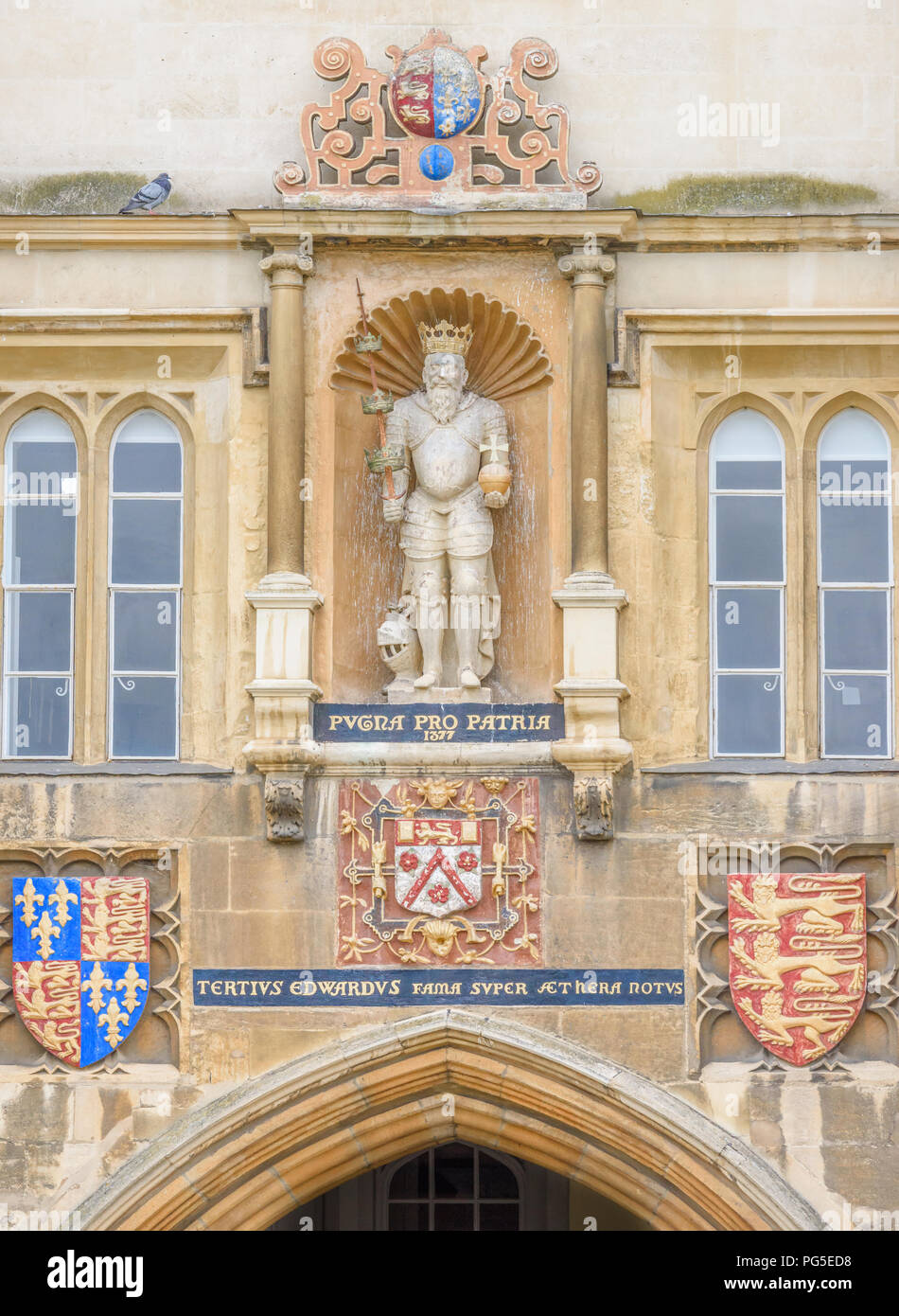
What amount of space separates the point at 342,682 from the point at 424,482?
1111 mm

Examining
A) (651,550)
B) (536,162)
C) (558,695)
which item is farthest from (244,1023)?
(536,162)

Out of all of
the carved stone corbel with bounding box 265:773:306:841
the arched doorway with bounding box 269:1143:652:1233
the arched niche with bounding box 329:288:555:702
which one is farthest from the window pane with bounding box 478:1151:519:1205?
the arched niche with bounding box 329:288:555:702

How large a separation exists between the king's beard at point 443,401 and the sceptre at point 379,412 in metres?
0.23

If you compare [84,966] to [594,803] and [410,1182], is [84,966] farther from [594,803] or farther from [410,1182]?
[410,1182]

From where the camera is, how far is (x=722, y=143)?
15.1 metres

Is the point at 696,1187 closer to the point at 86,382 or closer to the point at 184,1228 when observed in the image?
the point at 184,1228

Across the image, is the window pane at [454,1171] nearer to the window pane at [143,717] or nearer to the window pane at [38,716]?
the window pane at [143,717]

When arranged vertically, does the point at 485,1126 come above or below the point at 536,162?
below

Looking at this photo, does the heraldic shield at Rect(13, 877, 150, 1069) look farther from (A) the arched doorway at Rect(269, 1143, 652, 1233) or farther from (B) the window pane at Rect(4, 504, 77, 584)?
(A) the arched doorway at Rect(269, 1143, 652, 1233)

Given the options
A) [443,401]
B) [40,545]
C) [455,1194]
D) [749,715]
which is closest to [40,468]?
[40,545]

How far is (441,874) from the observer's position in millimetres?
14531

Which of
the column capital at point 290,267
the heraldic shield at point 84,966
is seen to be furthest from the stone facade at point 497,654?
A: the heraldic shield at point 84,966

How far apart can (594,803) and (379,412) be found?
2285 mm

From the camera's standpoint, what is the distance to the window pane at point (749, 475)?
49.6 feet
